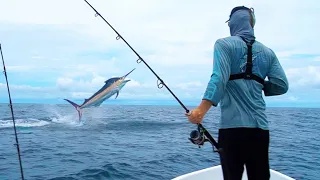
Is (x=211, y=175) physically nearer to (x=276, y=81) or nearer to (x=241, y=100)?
(x=276, y=81)

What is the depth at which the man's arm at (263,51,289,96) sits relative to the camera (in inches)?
109

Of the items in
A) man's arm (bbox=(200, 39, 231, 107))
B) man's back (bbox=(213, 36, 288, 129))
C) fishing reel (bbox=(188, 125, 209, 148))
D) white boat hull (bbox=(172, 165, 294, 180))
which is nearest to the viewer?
man's arm (bbox=(200, 39, 231, 107))

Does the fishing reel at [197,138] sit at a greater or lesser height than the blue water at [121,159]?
greater

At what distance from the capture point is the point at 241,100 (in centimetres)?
254

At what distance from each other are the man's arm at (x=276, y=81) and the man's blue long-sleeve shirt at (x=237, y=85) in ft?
0.32

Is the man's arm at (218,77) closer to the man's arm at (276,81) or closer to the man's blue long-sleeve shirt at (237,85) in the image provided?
the man's blue long-sleeve shirt at (237,85)

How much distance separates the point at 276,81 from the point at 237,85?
1.65ft

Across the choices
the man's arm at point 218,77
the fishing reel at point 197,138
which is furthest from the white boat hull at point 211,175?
the man's arm at point 218,77

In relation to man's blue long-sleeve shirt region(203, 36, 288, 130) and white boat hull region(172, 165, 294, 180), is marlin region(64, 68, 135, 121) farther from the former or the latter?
man's blue long-sleeve shirt region(203, 36, 288, 130)

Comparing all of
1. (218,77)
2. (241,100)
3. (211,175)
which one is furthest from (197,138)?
(211,175)

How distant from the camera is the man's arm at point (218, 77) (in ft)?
7.73

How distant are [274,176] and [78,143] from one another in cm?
1032

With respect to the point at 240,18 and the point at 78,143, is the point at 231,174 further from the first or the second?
the point at 78,143

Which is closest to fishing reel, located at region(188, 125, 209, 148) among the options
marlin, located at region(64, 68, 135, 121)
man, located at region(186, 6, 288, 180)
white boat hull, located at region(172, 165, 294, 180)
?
man, located at region(186, 6, 288, 180)
